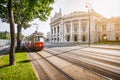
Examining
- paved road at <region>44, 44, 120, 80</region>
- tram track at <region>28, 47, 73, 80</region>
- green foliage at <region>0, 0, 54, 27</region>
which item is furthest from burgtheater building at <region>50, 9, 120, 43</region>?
tram track at <region>28, 47, 73, 80</region>

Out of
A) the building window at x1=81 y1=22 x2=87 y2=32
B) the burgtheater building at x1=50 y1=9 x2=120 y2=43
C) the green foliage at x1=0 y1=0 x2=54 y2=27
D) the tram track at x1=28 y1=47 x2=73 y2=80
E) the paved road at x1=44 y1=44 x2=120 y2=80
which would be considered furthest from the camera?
the building window at x1=81 y1=22 x2=87 y2=32

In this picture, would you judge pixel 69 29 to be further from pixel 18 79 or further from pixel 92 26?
pixel 18 79

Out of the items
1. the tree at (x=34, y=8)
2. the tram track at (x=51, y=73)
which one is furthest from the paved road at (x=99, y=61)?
the tree at (x=34, y=8)

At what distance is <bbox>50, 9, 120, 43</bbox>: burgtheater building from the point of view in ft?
184

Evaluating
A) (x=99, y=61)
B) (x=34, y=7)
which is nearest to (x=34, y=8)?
→ (x=34, y=7)

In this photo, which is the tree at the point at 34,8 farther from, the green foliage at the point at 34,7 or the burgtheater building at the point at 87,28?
the burgtheater building at the point at 87,28

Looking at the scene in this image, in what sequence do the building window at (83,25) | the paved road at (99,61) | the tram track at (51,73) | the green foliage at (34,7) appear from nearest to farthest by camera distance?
the tram track at (51,73) < the paved road at (99,61) < the green foliage at (34,7) < the building window at (83,25)

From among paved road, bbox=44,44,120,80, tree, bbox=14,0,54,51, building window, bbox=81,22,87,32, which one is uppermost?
building window, bbox=81,22,87,32

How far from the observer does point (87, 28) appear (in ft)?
218

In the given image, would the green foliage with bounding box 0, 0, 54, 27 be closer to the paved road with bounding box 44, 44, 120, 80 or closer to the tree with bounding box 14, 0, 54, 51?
the tree with bounding box 14, 0, 54, 51

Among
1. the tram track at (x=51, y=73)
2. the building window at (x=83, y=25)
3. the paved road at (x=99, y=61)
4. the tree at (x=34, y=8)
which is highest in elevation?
the building window at (x=83, y=25)

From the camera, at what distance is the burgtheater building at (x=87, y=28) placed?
5623 cm

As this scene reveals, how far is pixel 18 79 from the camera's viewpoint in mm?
6766

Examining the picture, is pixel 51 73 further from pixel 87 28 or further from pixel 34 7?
pixel 87 28
